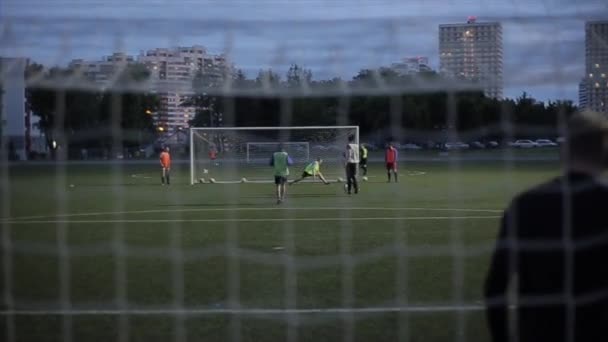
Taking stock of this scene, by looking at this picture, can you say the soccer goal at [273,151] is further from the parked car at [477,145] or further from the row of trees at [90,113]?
the row of trees at [90,113]

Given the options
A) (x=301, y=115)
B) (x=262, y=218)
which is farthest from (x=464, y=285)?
(x=262, y=218)

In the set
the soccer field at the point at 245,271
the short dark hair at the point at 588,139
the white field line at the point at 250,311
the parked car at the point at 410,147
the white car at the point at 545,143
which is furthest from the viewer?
the white field line at the point at 250,311

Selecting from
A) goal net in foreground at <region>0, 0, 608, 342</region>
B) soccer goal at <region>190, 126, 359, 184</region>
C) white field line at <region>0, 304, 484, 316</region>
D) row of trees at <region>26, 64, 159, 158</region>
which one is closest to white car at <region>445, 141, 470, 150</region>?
goal net in foreground at <region>0, 0, 608, 342</region>

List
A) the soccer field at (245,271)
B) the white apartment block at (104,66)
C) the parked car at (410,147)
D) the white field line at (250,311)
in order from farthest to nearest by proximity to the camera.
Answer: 1. the white field line at (250,311)
2. the soccer field at (245,271)
3. the parked car at (410,147)
4. the white apartment block at (104,66)

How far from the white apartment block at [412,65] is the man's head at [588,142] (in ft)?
2.67

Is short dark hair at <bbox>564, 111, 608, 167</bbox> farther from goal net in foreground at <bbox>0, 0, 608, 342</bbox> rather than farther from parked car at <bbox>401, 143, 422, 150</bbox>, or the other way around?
parked car at <bbox>401, 143, 422, 150</bbox>

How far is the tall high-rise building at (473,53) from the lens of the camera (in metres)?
3.50

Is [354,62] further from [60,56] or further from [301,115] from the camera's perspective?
[60,56]

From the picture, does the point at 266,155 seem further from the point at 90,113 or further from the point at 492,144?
the point at 90,113

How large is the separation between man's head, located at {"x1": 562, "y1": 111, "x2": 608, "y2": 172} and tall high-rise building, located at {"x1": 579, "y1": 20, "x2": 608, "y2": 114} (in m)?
0.68

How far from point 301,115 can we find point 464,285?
3754mm

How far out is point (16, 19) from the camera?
3.38m

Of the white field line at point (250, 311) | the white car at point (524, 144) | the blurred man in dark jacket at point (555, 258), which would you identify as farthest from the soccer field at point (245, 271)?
the blurred man in dark jacket at point (555, 258)

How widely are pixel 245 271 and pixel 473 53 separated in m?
4.98
